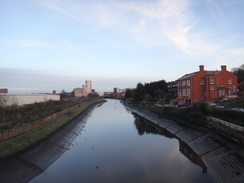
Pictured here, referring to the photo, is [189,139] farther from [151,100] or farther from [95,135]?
[151,100]

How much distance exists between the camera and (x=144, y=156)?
22.1 metres

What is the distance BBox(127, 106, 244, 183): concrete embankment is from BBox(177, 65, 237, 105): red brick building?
20.5 meters

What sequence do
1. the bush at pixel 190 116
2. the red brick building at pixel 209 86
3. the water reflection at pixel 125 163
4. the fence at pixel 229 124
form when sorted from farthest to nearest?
the red brick building at pixel 209 86
the bush at pixel 190 116
the fence at pixel 229 124
the water reflection at pixel 125 163

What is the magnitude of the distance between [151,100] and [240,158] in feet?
197

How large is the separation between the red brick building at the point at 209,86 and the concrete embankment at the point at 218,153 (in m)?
20.5

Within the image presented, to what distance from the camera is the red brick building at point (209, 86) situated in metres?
47.8

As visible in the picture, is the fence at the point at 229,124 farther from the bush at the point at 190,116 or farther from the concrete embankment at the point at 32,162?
the concrete embankment at the point at 32,162

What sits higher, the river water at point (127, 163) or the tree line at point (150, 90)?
the tree line at point (150, 90)

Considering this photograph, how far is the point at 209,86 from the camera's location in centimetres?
4791

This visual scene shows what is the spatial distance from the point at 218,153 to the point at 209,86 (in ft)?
102

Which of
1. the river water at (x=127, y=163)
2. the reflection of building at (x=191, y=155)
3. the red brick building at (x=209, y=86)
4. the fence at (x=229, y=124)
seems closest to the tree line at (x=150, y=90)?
the red brick building at (x=209, y=86)

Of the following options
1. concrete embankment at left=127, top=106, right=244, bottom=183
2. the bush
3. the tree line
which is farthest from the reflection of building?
the tree line

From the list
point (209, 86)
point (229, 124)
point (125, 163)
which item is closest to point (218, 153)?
point (229, 124)

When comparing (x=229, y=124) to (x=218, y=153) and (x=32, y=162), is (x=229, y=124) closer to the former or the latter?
(x=218, y=153)
